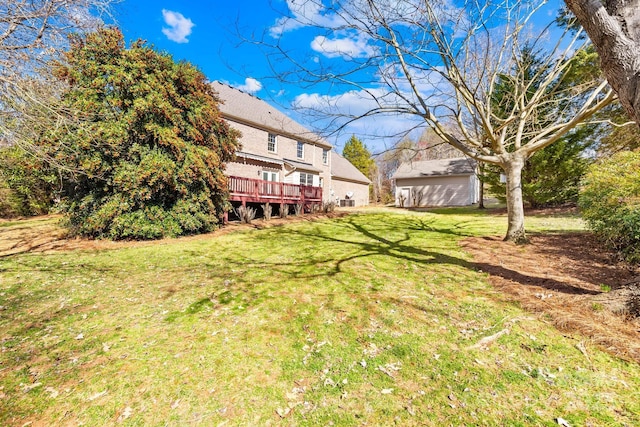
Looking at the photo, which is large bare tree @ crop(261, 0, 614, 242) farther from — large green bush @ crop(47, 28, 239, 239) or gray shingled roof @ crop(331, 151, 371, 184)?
gray shingled roof @ crop(331, 151, 371, 184)

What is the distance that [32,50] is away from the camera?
5.55 metres

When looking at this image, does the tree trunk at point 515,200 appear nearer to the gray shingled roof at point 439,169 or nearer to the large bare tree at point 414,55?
the large bare tree at point 414,55

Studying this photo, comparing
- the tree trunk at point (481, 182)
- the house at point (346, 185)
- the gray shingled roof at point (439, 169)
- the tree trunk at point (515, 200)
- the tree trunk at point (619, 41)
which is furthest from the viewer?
the house at point (346, 185)

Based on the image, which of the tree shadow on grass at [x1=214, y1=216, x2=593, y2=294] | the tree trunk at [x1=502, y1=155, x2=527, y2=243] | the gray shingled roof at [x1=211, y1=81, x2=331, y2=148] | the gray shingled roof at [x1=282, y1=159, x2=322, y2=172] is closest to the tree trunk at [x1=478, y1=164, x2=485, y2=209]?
the tree shadow on grass at [x1=214, y1=216, x2=593, y2=294]

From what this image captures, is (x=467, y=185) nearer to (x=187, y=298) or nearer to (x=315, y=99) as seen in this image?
(x=315, y=99)

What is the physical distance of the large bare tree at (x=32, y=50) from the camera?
4.93 meters

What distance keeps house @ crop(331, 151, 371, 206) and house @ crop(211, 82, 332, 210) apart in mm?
4153

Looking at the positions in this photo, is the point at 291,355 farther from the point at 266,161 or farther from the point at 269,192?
the point at 266,161

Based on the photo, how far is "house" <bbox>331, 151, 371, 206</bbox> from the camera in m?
27.2

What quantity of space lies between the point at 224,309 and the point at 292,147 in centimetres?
1828

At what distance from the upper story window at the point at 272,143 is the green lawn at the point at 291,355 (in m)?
15.0

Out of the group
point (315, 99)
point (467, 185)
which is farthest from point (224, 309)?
point (467, 185)

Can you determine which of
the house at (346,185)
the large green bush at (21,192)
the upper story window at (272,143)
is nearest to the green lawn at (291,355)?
the large green bush at (21,192)

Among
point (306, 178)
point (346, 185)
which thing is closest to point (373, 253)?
point (306, 178)
